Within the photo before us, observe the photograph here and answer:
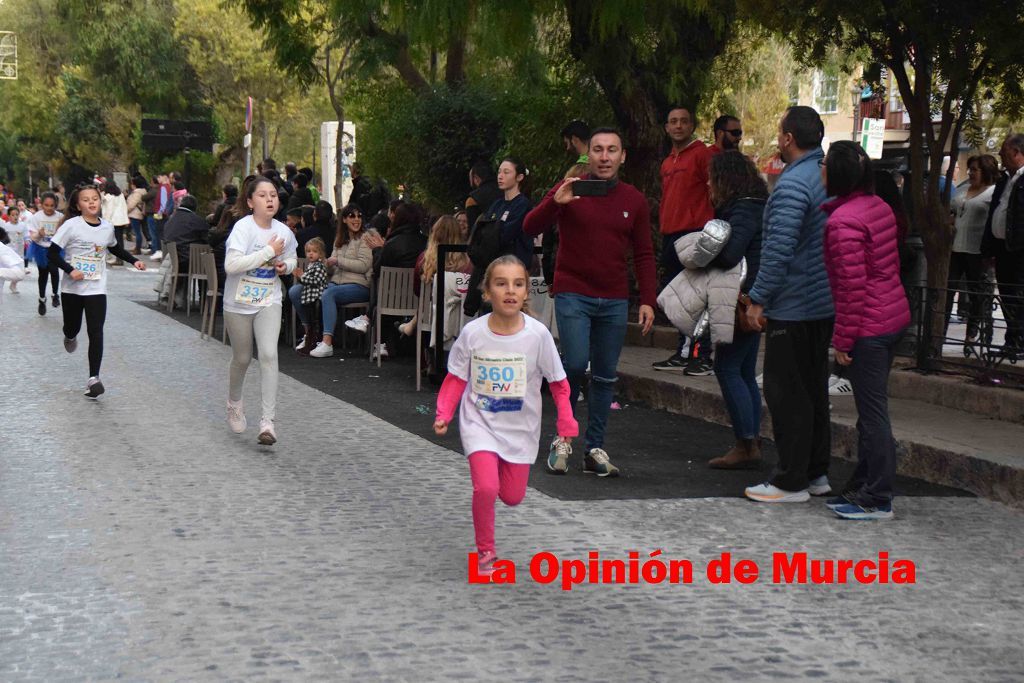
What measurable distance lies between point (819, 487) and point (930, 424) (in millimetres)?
1880

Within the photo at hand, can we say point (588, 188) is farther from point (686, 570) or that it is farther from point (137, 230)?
point (137, 230)

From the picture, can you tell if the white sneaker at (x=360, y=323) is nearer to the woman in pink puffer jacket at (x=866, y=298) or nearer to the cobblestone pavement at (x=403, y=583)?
the cobblestone pavement at (x=403, y=583)

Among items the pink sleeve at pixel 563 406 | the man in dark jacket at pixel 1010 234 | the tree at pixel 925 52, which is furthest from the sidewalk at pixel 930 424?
the pink sleeve at pixel 563 406

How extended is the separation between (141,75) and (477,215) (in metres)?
41.2

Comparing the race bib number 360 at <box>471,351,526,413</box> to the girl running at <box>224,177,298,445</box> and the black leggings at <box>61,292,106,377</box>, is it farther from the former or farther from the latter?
the black leggings at <box>61,292,106,377</box>

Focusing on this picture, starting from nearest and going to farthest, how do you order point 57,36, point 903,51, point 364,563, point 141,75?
point 364,563 → point 903,51 → point 141,75 → point 57,36

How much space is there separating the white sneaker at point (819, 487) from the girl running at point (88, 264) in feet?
19.0

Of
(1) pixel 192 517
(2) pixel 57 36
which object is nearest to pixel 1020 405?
(1) pixel 192 517

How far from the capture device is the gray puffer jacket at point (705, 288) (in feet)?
28.0

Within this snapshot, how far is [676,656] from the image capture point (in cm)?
509

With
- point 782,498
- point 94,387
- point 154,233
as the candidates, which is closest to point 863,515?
point 782,498

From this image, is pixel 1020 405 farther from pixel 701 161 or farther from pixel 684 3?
pixel 684 3

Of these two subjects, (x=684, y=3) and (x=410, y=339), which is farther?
(x=410, y=339)

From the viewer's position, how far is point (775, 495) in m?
7.78
